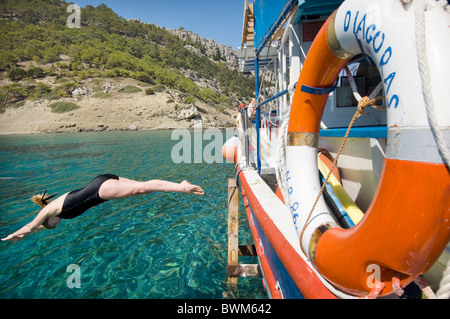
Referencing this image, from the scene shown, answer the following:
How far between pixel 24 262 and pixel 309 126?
5.76 meters

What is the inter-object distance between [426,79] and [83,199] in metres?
3.10

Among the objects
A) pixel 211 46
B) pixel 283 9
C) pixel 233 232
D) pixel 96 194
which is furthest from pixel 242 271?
pixel 211 46

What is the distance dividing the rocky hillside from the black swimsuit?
1528 inches

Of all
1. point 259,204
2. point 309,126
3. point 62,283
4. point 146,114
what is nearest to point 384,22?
point 309,126

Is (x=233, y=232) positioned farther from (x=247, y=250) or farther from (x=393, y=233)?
(x=393, y=233)

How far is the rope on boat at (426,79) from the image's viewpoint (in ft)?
3.24

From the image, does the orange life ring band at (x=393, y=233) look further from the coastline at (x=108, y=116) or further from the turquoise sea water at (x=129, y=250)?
the coastline at (x=108, y=116)

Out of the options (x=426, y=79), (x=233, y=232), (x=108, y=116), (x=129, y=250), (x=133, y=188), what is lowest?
(x=129, y=250)

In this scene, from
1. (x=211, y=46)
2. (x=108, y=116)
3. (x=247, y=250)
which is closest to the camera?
(x=247, y=250)

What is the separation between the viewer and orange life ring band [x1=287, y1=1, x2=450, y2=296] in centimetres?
102

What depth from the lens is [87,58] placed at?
53.6m

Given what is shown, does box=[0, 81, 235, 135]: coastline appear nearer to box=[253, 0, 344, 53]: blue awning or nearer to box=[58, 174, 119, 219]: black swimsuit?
box=[253, 0, 344, 53]: blue awning

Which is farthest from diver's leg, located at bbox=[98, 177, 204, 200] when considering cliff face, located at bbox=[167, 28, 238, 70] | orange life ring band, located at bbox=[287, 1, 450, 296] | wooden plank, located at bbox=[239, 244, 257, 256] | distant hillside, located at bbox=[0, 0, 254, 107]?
cliff face, located at bbox=[167, 28, 238, 70]

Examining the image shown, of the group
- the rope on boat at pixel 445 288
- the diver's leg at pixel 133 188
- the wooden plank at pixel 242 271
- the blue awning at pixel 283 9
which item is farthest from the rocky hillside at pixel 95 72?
the rope on boat at pixel 445 288
